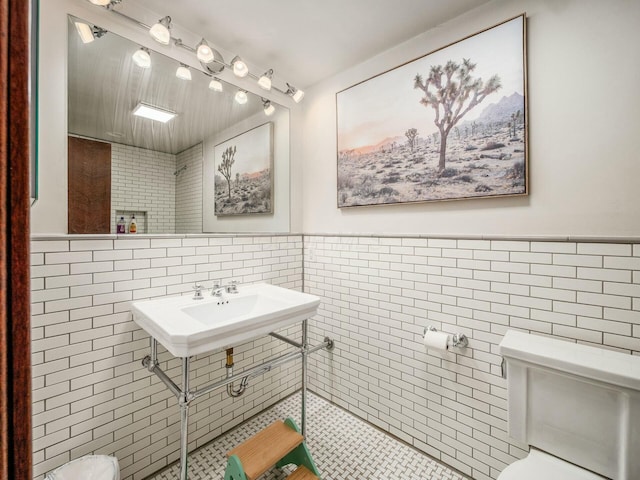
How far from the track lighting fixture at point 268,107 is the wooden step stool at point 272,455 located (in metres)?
2.11

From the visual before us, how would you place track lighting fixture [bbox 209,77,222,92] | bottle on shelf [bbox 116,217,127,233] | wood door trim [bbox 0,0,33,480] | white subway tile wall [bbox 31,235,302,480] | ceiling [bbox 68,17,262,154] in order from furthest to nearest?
track lighting fixture [bbox 209,77,222,92] → bottle on shelf [bbox 116,217,127,233] → ceiling [bbox 68,17,262,154] → white subway tile wall [bbox 31,235,302,480] → wood door trim [bbox 0,0,33,480]

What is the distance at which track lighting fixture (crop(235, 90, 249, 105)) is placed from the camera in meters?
1.99

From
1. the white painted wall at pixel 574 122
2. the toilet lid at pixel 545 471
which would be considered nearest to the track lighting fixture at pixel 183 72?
the white painted wall at pixel 574 122

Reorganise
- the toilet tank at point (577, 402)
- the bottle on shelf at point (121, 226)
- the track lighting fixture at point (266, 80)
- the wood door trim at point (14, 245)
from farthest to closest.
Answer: the track lighting fixture at point (266, 80) < the bottle on shelf at point (121, 226) < the toilet tank at point (577, 402) < the wood door trim at point (14, 245)

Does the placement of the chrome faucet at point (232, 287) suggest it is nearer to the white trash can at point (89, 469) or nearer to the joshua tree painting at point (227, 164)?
the joshua tree painting at point (227, 164)

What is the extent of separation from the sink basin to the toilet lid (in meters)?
1.08

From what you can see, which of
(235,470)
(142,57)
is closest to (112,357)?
(235,470)

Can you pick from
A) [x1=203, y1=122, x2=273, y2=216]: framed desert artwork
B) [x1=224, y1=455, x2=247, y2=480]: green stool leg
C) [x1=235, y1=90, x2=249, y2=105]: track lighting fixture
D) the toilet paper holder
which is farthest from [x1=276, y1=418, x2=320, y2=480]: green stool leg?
[x1=235, y1=90, x2=249, y2=105]: track lighting fixture

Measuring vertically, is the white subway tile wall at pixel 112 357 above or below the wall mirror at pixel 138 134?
below

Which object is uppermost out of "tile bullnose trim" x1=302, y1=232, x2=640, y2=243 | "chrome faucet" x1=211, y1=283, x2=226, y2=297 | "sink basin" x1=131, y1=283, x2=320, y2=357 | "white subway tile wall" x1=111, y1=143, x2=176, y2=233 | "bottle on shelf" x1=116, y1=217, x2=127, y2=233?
"white subway tile wall" x1=111, y1=143, x2=176, y2=233

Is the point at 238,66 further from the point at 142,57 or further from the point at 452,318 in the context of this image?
the point at 452,318

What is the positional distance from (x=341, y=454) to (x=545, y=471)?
1.04 m

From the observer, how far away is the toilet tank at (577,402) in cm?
102

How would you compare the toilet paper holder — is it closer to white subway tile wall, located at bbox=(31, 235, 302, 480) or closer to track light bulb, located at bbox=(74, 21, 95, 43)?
white subway tile wall, located at bbox=(31, 235, 302, 480)
